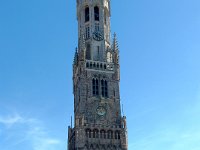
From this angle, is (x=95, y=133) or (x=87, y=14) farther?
(x=87, y=14)

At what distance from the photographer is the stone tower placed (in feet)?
333

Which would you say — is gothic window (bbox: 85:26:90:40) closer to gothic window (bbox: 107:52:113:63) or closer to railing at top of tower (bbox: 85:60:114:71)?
gothic window (bbox: 107:52:113:63)

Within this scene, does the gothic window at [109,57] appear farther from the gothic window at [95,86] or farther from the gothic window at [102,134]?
the gothic window at [102,134]

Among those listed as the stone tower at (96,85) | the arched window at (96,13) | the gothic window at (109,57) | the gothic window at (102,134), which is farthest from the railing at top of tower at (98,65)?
the gothic window at (102,134)

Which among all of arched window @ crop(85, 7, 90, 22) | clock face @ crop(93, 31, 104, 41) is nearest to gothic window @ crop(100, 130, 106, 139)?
clock face @ crop(93, 31, 104, 41)

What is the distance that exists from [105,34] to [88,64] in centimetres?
1204

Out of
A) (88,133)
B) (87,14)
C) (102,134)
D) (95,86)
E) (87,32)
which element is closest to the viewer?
(88,133)

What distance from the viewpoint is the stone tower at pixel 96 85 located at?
10150 cm

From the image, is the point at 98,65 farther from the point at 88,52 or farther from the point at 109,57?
the point at 88,52

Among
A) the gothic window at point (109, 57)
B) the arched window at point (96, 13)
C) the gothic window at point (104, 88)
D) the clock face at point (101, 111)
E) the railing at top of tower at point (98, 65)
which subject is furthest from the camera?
the arched window at point (96, 13)

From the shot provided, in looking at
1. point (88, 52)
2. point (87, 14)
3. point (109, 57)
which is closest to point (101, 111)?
point (109, 57)

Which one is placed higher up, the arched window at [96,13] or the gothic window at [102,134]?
the arched window at [96,13]

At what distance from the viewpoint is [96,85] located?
110 meters

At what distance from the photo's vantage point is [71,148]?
10500 cm
